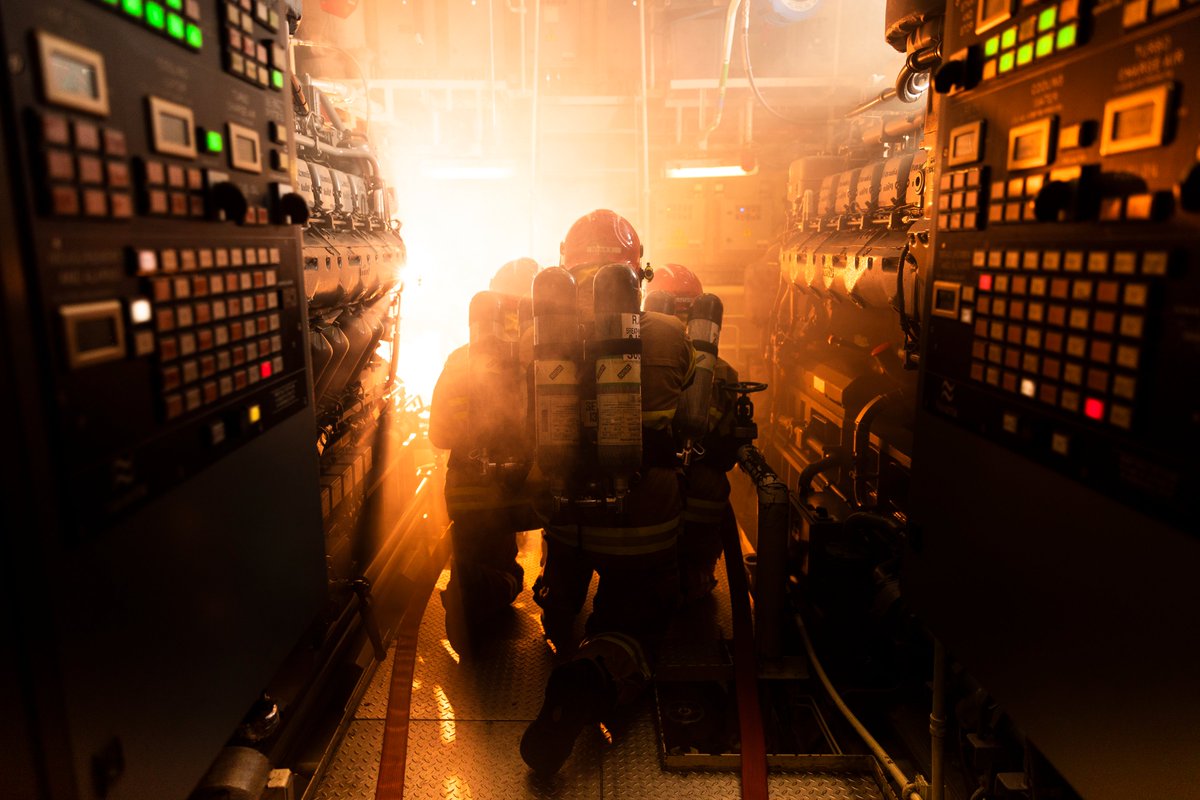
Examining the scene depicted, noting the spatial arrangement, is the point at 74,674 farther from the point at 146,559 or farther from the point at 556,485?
the point at 556,485

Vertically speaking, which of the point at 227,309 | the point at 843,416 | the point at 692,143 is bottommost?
the point at 843,416

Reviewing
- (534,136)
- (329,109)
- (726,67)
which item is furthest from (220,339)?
(534,136)

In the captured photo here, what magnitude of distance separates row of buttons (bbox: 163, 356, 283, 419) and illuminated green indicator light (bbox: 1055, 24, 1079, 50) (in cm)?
151

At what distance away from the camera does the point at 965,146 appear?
1.62m

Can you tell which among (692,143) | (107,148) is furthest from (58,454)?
(692,143)

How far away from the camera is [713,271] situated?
930 centimetres

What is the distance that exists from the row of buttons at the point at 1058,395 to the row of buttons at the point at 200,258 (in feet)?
4.60

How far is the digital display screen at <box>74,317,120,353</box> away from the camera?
0.93 meters

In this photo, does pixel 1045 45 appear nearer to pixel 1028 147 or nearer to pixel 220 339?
pixel 1028 147

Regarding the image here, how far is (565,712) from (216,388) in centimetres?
204

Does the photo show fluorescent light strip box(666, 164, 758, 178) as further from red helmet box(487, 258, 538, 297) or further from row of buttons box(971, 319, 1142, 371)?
row of buttons box(971, 319, 1142, 371)

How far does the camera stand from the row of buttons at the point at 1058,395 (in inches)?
44.9

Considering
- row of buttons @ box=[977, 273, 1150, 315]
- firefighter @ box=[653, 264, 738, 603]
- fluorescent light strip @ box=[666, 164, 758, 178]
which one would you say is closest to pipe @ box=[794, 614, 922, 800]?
firefighter @ box=[653, 264, 738, 603]

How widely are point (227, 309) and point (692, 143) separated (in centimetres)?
826
